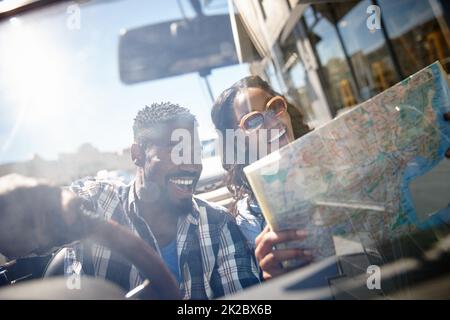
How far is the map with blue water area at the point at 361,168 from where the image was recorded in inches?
40.2

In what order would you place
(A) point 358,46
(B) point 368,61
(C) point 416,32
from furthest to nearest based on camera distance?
(B) point 368,61 < (A) point 358,46 < (C) point 416,32

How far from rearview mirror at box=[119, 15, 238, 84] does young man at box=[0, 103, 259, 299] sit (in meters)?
0.22

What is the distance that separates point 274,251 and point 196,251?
40cm

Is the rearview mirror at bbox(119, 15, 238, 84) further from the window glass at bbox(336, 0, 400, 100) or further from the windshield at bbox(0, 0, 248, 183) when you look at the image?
the window glass at bbox(336, 0, 400, 100)

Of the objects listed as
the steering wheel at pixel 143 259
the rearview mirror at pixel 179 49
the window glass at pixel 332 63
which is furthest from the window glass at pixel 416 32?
the steering wheel at pixel 143 259

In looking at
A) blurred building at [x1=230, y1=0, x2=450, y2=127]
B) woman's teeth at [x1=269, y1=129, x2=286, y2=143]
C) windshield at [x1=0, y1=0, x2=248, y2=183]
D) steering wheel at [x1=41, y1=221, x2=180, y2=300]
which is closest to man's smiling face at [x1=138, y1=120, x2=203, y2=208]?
windshield at [x1=0, y1=0, x2=248, y2=183]

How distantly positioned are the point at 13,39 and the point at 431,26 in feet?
17.0

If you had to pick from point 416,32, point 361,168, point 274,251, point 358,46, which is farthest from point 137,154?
point 416,32

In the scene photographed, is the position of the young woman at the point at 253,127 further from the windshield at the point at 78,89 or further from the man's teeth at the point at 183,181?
the man's teeth at the point at 183,181

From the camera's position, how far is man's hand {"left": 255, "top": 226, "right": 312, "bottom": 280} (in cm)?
104

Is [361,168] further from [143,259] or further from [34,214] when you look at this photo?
[34,214]

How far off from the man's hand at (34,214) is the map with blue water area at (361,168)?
932 millimetres

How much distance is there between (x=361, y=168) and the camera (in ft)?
3.42
